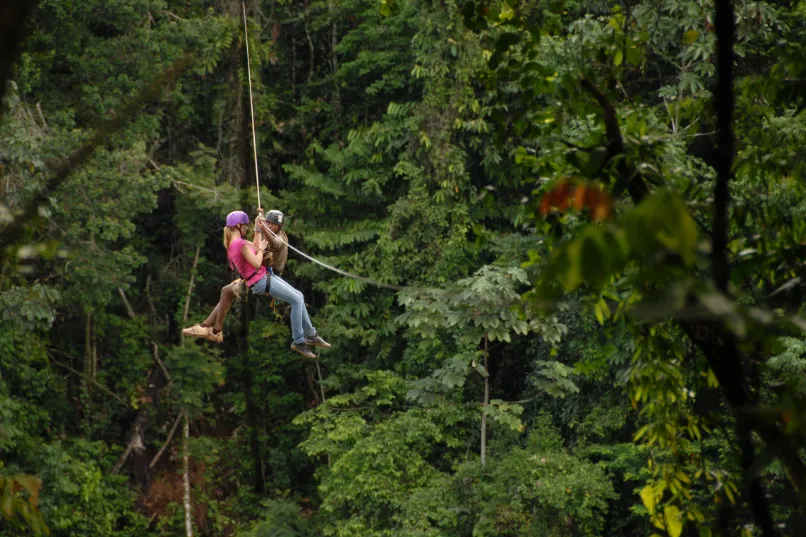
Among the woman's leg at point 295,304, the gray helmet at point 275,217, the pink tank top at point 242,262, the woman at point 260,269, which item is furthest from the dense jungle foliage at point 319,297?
the gray helmet at point 275,217

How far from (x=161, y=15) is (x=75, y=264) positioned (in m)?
3.54

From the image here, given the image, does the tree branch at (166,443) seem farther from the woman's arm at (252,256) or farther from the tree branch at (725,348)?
the tree branch at (725,348)

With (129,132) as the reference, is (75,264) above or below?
below

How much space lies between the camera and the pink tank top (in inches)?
273

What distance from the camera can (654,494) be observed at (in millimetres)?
2785

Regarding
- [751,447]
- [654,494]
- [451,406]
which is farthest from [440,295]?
[751,447]

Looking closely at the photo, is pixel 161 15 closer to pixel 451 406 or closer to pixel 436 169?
pixel 436 169

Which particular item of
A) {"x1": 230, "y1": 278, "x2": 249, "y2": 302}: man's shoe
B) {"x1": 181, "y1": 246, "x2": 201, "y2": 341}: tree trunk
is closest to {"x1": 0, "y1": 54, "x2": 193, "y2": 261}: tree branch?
{"x1": 230, "y1": 278, "x2": 249, "y2": 302}: man's shoe

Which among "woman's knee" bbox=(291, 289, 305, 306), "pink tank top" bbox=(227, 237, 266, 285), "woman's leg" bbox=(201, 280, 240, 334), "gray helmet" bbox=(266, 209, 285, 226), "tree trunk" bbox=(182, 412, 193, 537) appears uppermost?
"gray helmet" bbox=(266, 209, 285, 226)

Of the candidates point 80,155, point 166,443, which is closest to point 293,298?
point 80,155

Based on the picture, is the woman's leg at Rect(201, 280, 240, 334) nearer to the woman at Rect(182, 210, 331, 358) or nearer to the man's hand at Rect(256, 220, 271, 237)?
the woman at Rect(182, 210, 331, 358)

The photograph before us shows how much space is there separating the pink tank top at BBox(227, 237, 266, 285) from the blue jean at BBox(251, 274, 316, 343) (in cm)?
4

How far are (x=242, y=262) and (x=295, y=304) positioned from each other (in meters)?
0.55

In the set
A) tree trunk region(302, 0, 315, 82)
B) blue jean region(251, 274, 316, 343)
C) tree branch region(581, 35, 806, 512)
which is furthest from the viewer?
tree trunk region(302, 0, 315, 82)
